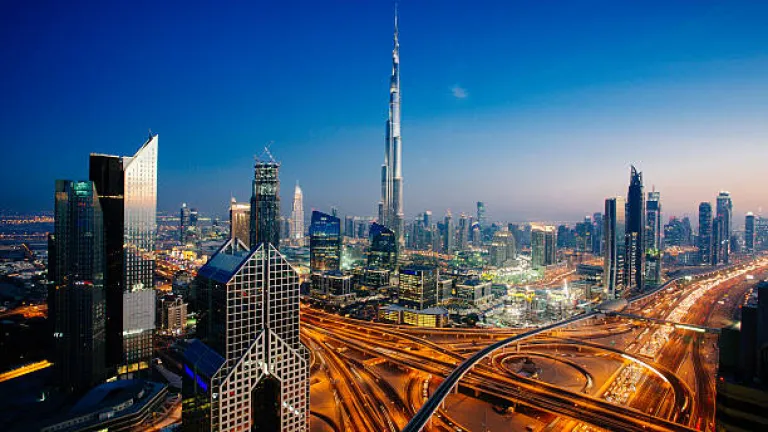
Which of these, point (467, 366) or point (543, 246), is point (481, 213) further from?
point (467, 366)

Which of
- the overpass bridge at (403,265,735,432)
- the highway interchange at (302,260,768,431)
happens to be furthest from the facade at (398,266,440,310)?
the overpass bridge at (403,265,735,432)

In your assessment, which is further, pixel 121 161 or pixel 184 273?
pixel 184 273

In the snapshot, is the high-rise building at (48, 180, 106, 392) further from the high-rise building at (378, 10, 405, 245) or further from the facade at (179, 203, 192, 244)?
the high-rise building at (378, 10, 405, 245)

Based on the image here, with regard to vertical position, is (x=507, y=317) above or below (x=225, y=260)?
below

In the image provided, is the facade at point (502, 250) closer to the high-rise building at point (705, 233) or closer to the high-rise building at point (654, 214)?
the high-rise building at point (654, 214)

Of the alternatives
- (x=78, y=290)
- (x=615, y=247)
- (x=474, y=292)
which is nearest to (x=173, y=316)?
A: (x=78, y=290)

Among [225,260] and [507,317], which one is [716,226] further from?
[225,260]

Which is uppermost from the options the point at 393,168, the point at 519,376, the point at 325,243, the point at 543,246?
the point at 393,168

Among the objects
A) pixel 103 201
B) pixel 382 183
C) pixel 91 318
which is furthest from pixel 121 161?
pixel 382 183
